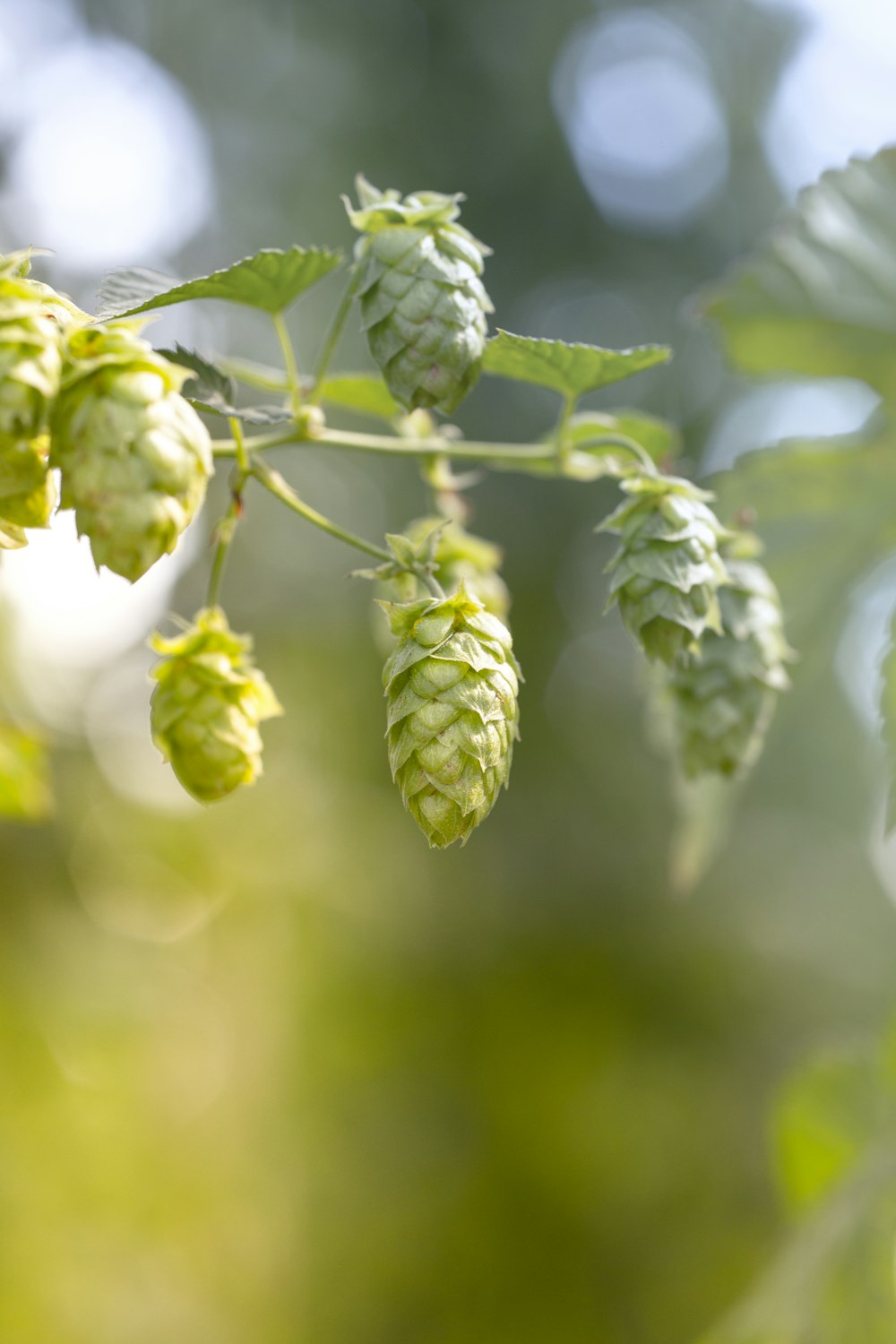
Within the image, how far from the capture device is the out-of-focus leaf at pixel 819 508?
149 centimetres

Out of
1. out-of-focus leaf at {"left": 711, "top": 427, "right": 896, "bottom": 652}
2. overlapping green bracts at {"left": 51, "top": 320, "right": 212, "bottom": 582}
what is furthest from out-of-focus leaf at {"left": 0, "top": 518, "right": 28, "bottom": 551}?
out-of-focus leaf at {"left": 711, "top": 427, "right": 896, "bottom": 652}

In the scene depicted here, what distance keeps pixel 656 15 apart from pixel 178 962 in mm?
5426

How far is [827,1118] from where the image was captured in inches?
69.9

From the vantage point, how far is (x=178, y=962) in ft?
16.1

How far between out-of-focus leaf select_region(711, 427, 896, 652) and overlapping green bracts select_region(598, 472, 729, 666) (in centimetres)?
56

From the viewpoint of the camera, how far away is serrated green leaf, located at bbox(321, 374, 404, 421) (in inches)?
44.3

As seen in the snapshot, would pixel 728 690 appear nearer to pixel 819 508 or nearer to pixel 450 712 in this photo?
pixel 450 712

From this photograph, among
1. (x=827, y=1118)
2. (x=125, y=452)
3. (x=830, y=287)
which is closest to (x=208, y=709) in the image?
(x=125, y=452)

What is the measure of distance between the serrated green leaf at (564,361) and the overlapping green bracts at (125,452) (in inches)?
12.6

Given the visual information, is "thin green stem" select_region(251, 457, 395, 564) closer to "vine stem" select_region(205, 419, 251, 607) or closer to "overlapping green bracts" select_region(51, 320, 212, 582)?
"vine stem" select_region(205, 419, 251, 607)

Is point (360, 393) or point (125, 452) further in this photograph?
point (360, 393)

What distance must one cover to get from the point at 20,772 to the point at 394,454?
0.72 metres

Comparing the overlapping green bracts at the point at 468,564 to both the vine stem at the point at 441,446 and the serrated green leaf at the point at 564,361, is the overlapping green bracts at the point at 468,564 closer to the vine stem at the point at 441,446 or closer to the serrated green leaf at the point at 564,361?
the vine stem at the point at 441,446

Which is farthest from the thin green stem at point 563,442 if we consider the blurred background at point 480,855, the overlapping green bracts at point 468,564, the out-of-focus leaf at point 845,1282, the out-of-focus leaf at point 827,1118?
the blurred background at point 480,855
